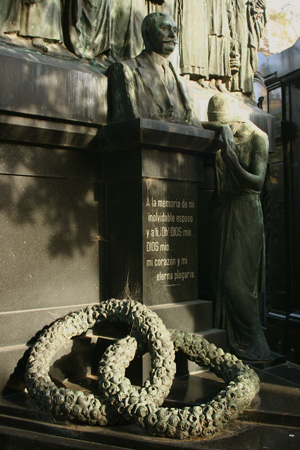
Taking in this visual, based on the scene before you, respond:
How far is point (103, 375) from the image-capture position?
4305mm

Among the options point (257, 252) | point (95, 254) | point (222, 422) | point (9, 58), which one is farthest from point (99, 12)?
point (222, 422)

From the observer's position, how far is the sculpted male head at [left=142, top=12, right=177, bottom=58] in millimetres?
5930

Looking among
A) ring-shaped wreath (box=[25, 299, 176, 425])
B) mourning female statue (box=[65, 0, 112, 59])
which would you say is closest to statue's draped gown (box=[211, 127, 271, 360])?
ring-shaped wreath (box=[25, 299, 176, 425])

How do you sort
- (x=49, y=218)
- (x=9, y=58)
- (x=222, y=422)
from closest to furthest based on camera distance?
1. (x=222, y=422)
2. (x=9, y=58)
3. (x=49, y=218)

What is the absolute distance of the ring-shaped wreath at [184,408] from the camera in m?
3.88

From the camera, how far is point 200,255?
6816 mm

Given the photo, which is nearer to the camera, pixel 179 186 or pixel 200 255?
pixel 179 186

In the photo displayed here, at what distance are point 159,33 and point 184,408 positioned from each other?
3.92m

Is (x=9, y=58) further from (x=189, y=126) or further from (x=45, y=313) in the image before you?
(x=45, y=313)

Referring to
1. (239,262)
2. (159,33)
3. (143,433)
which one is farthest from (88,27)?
(143,433)

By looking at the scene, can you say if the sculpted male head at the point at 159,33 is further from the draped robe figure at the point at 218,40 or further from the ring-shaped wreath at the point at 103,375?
the ring-shaped wreath at the point at 103,375

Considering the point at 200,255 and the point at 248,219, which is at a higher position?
the point at 248,219

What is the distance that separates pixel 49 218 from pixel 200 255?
2.14 metres

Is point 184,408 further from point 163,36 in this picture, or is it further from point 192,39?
point 192,39
